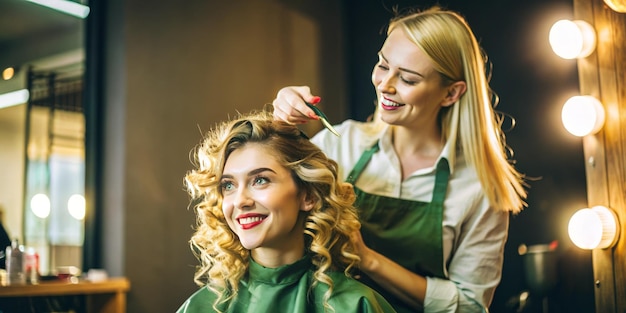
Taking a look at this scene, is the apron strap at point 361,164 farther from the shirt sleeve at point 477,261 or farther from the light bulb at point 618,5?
the light bulb at point 618,5

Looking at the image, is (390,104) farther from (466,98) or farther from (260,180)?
(260,180)

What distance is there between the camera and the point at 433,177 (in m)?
1.85

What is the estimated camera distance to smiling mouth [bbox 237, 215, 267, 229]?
1.52m

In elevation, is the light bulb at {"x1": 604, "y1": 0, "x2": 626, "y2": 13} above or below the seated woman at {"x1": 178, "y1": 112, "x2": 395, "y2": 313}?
above

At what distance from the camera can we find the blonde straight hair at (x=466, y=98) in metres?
1.70

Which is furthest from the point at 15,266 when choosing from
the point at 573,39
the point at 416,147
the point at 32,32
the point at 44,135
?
the point at 573,39

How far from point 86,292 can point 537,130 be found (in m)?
1.95

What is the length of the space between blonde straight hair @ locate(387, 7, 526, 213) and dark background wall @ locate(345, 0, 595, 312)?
1.10 meters

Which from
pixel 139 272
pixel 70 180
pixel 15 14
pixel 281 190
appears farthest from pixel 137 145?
pixel 281 190

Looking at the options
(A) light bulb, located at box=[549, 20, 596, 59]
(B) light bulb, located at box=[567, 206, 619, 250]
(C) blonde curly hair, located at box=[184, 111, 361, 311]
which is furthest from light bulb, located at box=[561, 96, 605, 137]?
(C) blonde curly hair, located at box=[184, 111, 361, 311]

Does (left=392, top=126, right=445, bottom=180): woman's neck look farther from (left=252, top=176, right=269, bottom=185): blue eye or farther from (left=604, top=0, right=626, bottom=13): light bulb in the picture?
(left=604, top=0, right=626, bottom=13): light bulb

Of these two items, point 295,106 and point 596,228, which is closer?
point 295,106

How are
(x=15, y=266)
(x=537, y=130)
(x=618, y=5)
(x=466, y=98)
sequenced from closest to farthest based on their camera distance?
(x=466, y=98) < (x=618, y=5) < (x=15, y=266) < (x=537, y=130)

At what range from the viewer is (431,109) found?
5.75 ft
